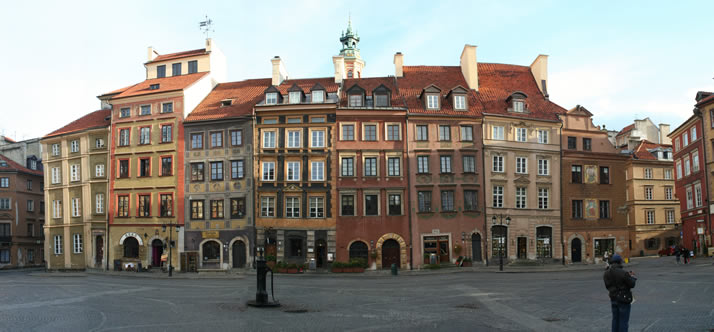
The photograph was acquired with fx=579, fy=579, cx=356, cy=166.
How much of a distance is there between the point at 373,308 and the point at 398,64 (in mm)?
36030

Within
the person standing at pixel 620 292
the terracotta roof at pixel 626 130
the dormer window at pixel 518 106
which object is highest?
the terracotta roof at pixel 626 130

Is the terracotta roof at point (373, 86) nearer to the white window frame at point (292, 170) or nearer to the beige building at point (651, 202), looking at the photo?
the white window frame at point (292, 170)

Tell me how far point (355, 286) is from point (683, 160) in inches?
1730

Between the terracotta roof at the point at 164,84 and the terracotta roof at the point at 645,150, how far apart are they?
54032 millimetres

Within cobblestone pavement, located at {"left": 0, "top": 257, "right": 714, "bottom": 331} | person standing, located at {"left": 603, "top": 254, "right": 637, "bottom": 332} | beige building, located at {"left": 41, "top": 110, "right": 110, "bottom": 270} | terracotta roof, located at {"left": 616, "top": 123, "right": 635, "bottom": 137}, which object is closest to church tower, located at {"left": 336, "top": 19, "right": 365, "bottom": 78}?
terracotta roof, located at {"left": 616, "top": 123, "right": 635, "bottom": 137}

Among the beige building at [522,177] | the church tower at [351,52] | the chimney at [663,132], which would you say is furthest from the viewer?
the church tower at [351,52]

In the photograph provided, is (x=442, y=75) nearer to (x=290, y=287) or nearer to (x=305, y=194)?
(x=305, y=194)

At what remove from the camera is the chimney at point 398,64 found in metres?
53.7

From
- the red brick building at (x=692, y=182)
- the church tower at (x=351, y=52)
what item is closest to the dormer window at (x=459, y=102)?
the red brick building at (x=692, y=182)

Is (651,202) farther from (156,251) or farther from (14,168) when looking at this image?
(14,168)

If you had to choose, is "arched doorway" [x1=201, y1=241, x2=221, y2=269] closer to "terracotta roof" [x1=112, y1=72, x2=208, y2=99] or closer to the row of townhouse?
the row of townhouse

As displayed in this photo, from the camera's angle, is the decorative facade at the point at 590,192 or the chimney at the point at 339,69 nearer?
the decorative facade at the point at 590,192

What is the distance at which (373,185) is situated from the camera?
4706 centimetres

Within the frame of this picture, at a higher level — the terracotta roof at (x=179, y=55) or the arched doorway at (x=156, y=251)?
the terracotta roof at (x=179, y=55)
